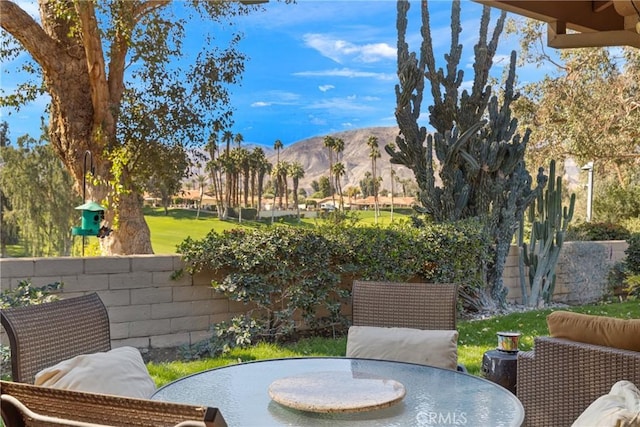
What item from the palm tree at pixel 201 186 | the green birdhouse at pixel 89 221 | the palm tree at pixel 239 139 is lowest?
the green birdhouse at pixel 89 221

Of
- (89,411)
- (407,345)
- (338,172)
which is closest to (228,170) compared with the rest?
(338,172)

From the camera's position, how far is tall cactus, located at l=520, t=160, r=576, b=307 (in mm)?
7859

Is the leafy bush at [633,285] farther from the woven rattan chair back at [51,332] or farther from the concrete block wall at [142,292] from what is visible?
the woven rattan chair back at [51,332]

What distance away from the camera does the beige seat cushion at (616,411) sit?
5.00ft

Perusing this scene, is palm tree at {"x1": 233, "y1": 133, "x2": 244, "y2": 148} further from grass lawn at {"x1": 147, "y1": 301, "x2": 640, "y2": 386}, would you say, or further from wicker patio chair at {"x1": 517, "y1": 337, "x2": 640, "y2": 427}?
wicker patio chair at {"x1": 517, "y1": 337, "x2": 640, "y2": 427}

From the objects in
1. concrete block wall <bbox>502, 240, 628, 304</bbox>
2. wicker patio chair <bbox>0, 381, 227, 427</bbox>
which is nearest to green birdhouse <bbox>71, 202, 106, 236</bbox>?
wicker patio chair <bbox>0, 381, 227, 427</bbox>

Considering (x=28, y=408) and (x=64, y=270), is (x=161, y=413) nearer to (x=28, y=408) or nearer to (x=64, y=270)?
(x=28, y=408)

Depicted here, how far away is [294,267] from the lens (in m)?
5.52

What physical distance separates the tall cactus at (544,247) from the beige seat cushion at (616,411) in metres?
6.31

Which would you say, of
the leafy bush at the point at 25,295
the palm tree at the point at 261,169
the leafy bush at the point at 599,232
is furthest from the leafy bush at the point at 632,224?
the leafy bush at the point at 25,295

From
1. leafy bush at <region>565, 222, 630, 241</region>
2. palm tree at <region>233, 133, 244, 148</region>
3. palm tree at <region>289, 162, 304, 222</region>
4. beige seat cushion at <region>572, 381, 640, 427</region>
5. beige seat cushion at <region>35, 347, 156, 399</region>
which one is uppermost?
palm tree at <region>233, 133, 244, 148</region>

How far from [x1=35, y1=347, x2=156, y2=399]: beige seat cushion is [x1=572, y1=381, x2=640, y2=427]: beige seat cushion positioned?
1.47 m

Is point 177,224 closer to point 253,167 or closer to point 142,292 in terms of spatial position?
point 253,167

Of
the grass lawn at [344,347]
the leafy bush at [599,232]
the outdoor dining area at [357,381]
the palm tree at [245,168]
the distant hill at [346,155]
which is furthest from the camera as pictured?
the distant hill at [346,155]
